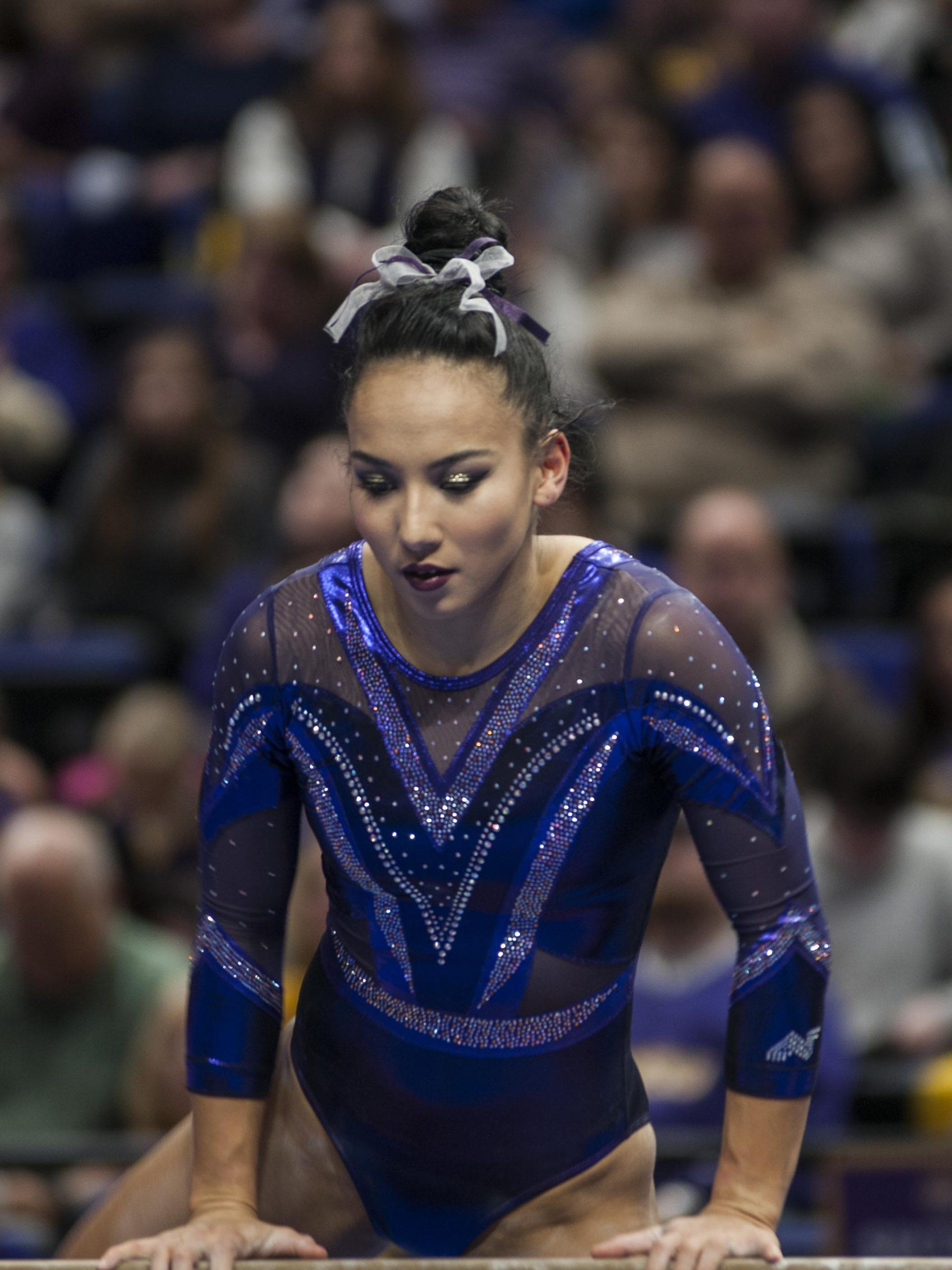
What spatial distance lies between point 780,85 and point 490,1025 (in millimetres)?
4642

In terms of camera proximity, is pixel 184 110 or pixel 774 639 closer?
pixel 774 639

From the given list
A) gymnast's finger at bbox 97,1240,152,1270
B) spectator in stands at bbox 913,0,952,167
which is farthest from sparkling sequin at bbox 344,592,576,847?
spectator in stands at bbox 913,0,952,167

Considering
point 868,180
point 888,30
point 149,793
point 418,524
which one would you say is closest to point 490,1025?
point 418,524

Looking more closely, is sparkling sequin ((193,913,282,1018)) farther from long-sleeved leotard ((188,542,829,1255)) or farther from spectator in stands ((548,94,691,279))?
spectator in stands ((548,94,691,279))

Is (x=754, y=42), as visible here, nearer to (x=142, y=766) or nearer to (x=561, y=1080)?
(x=142, y=766)


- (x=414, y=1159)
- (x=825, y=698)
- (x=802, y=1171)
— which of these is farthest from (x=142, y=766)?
(x=414, y=1159)

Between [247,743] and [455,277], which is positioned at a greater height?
[455,277]

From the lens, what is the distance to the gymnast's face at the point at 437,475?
5.46 ft

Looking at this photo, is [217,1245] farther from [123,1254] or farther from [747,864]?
[747,864]

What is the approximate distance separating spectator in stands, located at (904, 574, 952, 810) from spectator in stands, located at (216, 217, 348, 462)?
1810 millimetres

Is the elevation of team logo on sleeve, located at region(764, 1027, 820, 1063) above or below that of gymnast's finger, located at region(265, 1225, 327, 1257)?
above

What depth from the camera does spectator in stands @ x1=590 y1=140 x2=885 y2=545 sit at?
4906mm

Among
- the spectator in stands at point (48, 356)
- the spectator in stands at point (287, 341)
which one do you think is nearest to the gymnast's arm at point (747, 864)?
the spectator in stands at point (287, 341)

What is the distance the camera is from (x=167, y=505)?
504cm
